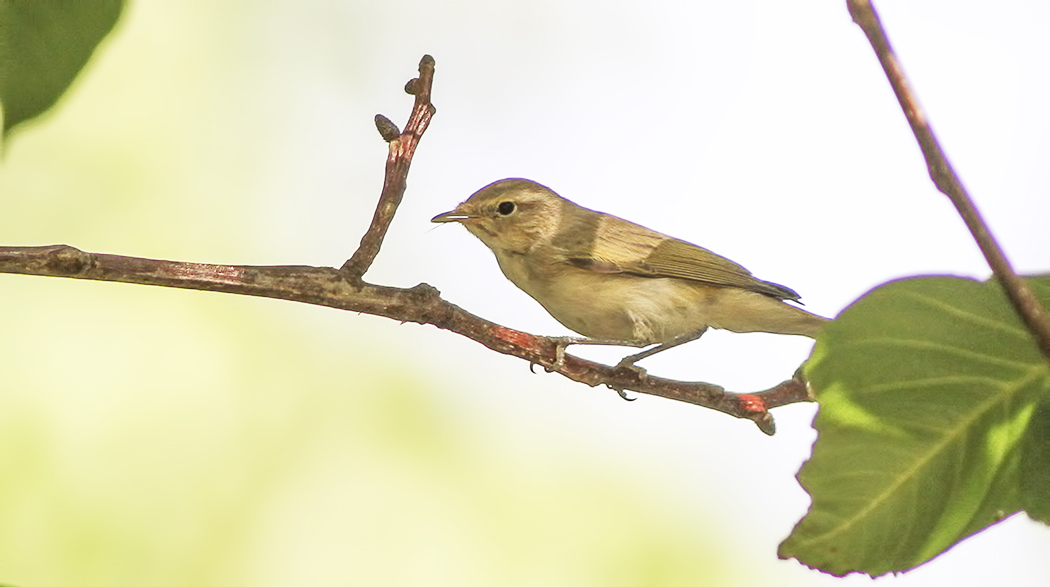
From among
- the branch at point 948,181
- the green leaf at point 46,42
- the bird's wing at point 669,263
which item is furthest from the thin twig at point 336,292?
the bird's wing at point 669,263

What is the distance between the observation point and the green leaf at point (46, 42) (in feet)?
4.51

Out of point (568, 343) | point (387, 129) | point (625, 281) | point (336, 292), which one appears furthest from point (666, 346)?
point (336, 292)

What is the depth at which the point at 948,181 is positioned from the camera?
0.97m

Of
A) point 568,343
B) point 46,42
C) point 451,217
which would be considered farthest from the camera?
point 451,217

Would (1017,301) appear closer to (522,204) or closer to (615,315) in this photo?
(615,315)

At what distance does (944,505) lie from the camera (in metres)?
1.25

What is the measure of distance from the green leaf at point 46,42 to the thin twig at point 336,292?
22 centimetres

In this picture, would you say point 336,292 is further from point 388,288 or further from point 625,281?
point 625,281

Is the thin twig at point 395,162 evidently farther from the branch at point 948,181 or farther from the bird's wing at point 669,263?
the bird's wing at point 669,263

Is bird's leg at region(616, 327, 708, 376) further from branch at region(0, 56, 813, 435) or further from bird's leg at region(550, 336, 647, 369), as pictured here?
branch at region(0, 56, 813, 435)

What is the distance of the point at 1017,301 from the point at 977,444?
35 centimetres

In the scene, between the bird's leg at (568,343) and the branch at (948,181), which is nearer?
the branch at (948,181)

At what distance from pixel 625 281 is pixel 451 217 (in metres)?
0.77

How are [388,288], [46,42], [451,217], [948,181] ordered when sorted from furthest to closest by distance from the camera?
[451,217]
[388,288]
[46,42]
[948,181]
